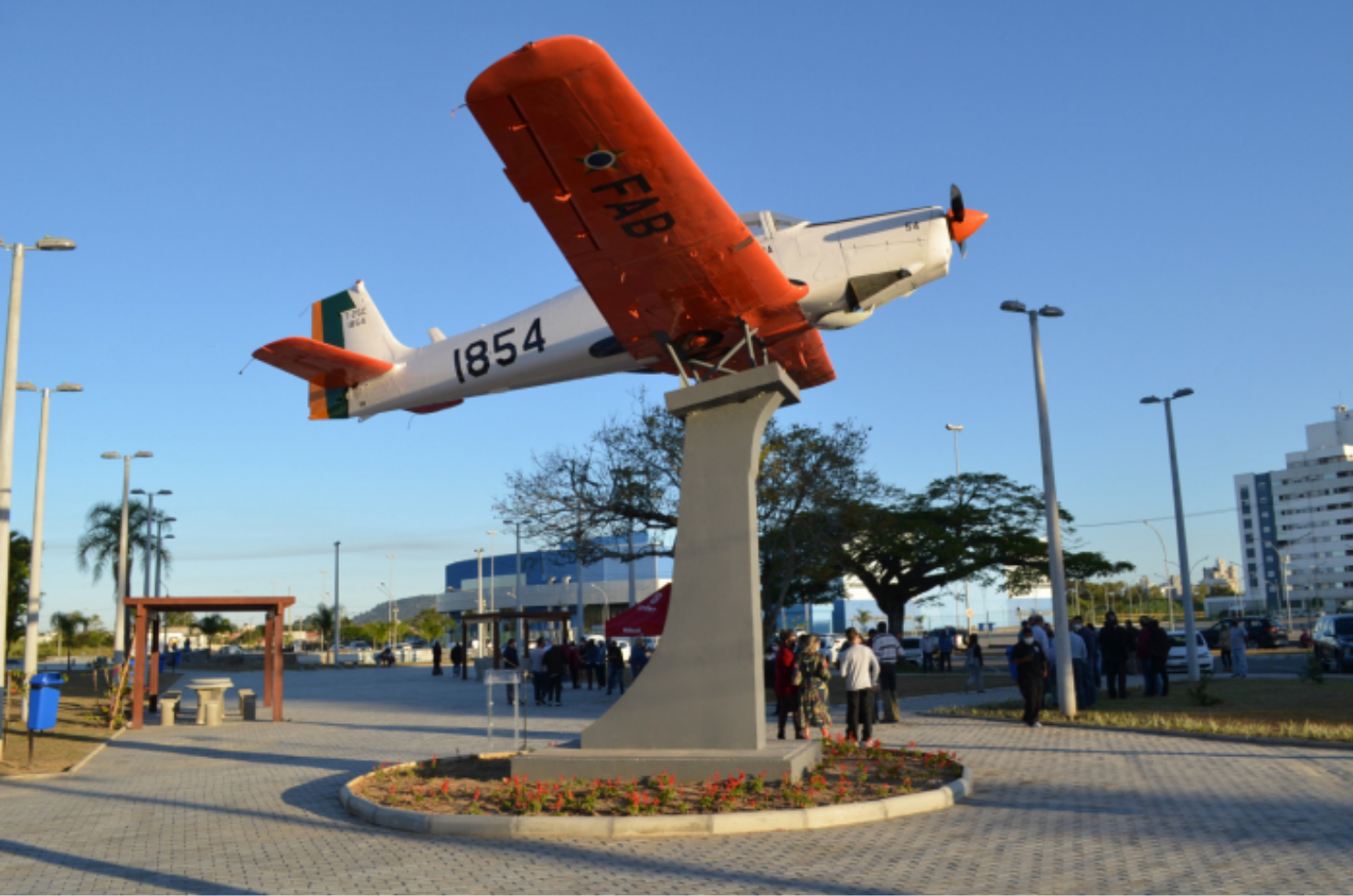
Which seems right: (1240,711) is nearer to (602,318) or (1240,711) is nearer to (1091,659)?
(1091,659)

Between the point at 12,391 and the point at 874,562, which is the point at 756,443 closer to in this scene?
the point at 12,391

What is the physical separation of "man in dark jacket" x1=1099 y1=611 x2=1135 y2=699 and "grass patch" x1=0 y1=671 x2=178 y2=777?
725 inches

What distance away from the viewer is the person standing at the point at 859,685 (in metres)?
13.6

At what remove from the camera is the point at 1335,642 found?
27.5 metres

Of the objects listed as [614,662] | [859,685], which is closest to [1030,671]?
[859,685]

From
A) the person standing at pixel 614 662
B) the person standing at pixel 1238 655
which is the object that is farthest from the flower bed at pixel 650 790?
the person standing at pixel 1238 655

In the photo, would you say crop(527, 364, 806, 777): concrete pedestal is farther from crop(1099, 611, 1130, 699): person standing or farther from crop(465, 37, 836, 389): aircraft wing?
crop(1099, 611, 1130, 699): person standing

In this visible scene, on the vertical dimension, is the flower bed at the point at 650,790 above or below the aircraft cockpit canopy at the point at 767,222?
below

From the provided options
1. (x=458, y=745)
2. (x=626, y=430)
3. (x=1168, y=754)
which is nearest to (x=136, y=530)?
(x=626, y=430)

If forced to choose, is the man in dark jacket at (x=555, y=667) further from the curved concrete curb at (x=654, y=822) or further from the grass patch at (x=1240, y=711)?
the curved concrete curb at (x=654, y=822)

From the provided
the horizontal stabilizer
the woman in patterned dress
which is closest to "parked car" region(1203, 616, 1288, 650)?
the woman in patterned dress

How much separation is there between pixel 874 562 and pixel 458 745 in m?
26.1

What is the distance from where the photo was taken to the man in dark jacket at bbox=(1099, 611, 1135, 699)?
19.9 metres

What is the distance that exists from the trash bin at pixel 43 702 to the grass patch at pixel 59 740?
0.59 m
